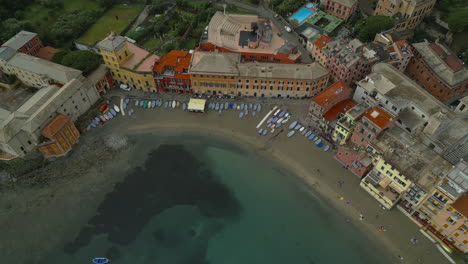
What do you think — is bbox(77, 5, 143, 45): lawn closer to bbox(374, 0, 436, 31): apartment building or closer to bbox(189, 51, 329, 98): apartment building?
bbox(189, 51, 329, 98): apartment building

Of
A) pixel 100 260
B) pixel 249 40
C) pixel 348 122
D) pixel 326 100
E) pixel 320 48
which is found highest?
pixel 249 40

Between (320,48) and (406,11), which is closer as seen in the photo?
(320,48)

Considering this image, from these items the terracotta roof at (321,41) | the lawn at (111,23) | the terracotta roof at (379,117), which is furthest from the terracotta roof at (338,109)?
the lawn at (111,23)

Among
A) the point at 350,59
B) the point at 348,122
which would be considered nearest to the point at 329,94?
the point at 348,122

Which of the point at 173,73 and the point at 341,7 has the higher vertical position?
the point at 341,7

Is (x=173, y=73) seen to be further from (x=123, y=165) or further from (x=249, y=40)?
(x=123, y=165)

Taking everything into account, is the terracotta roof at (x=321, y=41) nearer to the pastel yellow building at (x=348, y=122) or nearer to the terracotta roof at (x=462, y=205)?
the pastel yellow building at (x=348, y=122)

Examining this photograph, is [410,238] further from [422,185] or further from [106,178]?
[106,178]
